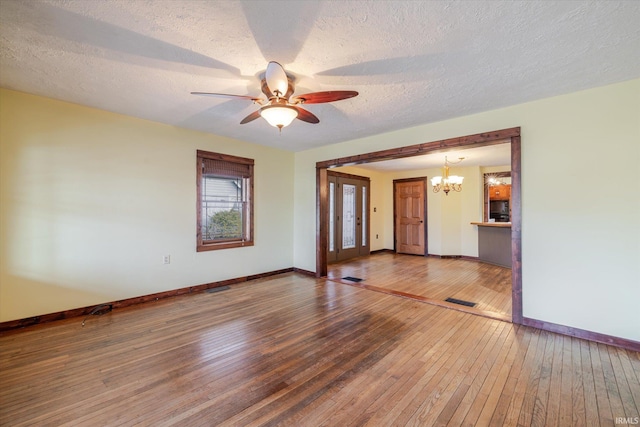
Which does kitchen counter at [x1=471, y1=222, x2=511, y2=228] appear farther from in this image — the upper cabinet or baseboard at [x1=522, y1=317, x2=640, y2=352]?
baseboard at [x1=522, y1=317, x2=640, y2=352]

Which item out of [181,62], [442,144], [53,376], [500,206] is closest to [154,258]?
[53,376]

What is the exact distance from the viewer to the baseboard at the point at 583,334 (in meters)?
2.45

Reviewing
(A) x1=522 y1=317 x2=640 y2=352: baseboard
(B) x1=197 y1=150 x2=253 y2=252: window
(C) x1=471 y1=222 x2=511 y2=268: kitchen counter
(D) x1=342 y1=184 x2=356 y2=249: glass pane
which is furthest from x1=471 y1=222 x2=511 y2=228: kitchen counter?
(B) x1=197 y1=150 x2=253 y2=252: window

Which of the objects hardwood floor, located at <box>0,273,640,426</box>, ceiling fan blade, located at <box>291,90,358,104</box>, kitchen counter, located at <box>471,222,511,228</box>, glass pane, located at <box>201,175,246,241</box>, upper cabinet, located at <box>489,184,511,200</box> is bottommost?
hardwood floor, located at <box>0,273,640,426</box>

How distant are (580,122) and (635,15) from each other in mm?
1278

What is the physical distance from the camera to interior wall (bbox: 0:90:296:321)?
114 inches

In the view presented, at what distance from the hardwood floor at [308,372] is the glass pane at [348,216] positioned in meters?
3.94

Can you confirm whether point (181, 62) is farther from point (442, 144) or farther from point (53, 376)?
point (442, 144)

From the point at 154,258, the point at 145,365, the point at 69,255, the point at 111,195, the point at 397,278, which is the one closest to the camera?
the point at 145,365

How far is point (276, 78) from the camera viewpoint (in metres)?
2.10

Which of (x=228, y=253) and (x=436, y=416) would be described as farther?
(x=228, y=253)

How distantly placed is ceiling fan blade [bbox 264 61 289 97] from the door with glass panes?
174 inches

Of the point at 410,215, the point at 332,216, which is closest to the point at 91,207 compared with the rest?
the point at 332,216

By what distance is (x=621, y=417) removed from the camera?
163cm
